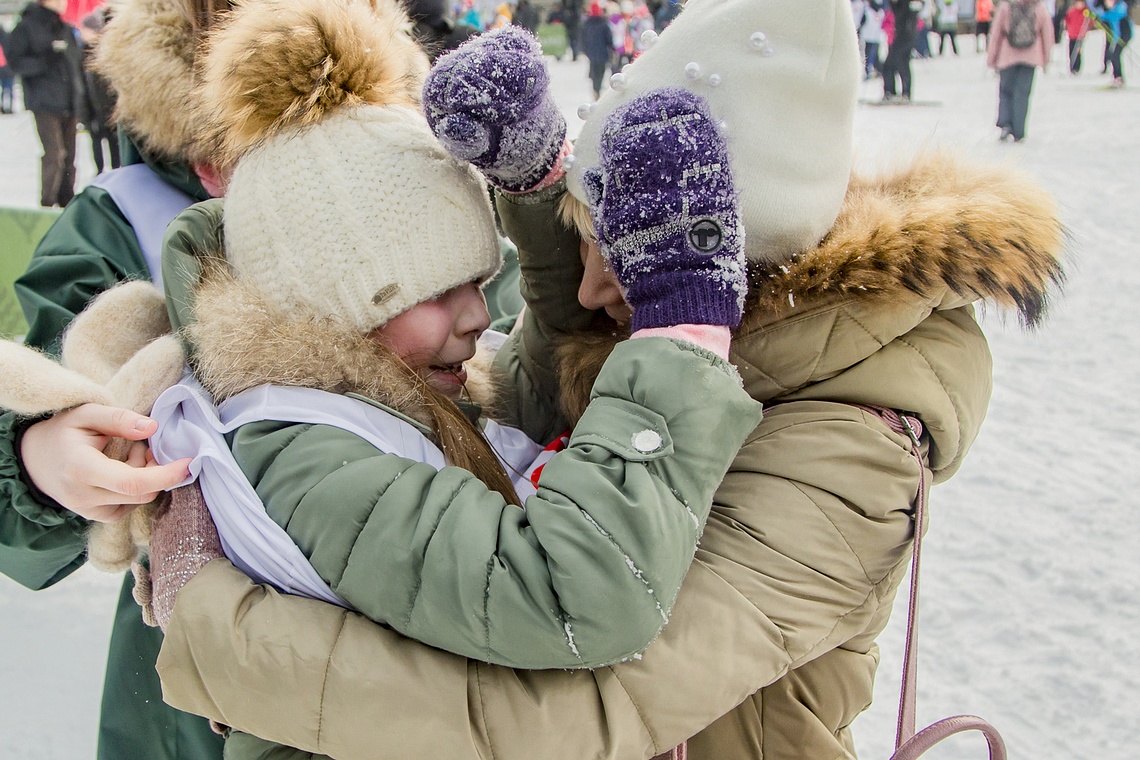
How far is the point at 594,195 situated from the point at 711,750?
72 cm

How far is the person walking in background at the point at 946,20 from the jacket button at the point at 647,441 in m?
22.0

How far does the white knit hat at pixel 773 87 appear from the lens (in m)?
1.14

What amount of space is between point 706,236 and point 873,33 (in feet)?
51.0

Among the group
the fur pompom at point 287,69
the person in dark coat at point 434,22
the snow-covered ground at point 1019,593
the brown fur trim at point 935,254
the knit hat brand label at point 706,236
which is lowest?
the snow-covered ground at point 1019,593

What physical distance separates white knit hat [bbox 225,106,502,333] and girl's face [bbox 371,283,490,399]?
4 cm

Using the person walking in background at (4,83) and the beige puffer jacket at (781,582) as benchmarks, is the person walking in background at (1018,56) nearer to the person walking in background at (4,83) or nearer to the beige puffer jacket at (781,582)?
the beige puffer jacket at (781,582)

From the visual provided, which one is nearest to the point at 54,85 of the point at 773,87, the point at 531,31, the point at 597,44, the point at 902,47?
the point at 531,31

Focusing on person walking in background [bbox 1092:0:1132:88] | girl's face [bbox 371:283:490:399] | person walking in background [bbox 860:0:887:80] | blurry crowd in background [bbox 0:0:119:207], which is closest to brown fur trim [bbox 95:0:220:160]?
girl's face [bbox 371:283:490:399]

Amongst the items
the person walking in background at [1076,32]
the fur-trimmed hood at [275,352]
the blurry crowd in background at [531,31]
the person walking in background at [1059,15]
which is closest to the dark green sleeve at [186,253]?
the fur-trimmed hood at [275,352]

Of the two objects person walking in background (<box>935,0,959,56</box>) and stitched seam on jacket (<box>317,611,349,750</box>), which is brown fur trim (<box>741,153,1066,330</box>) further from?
person walking in background (<box>935,0,959,56</box>)

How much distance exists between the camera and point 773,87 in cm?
114

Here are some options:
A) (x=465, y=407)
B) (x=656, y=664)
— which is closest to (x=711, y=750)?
Result: (x=656, y=664)

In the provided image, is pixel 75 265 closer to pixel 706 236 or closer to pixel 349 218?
pixel 349 218

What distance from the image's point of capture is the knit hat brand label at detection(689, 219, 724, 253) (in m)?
1.05
